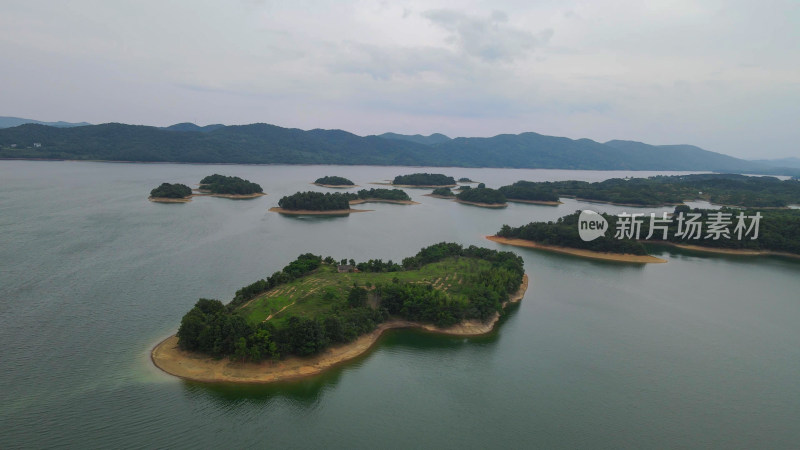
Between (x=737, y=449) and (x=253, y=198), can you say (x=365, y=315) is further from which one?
(x=253, y=198)

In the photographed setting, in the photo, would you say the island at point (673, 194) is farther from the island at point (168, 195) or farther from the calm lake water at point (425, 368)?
the island at point (168, 195)

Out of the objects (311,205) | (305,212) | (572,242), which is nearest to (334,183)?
(311,205)

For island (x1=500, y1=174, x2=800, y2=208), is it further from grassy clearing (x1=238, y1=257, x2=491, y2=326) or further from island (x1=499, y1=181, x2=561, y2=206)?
grassy clearing (x1=238, y1=257, x2=491, y2=326)

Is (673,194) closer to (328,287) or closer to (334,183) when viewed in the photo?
(334,183)

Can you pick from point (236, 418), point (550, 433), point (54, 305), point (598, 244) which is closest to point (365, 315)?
point (236, 418)

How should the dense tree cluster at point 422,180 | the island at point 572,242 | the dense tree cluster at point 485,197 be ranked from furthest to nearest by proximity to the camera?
the dense tree cluster at point 422,180
the dense tree cluster at point 485,197
the island at point 572,242

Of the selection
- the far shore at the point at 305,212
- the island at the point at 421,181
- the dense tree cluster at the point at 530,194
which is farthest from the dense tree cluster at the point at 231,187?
the dense tree cluster at the point at 530,194
